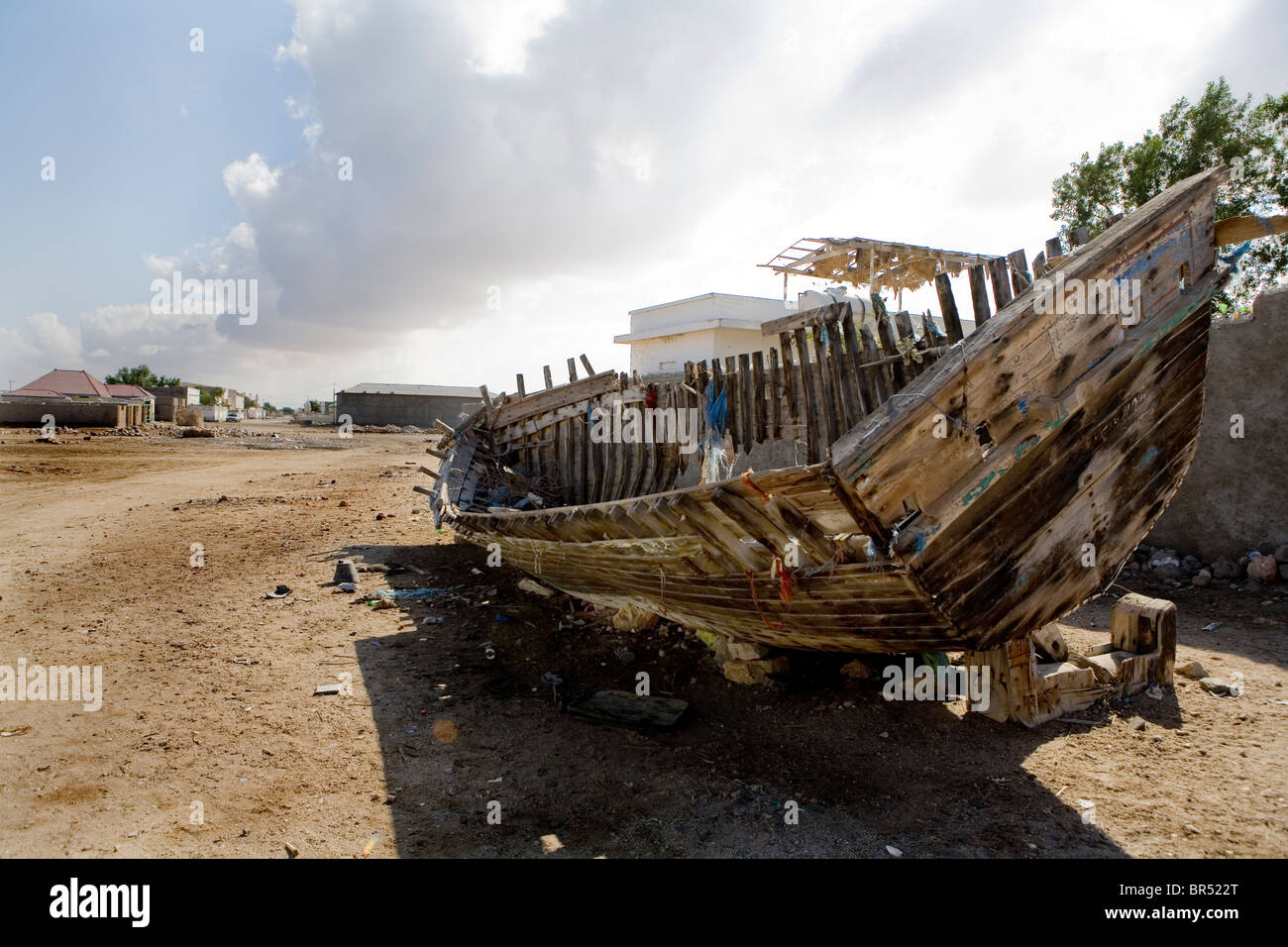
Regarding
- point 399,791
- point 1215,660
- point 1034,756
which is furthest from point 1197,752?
Result: point 399,791

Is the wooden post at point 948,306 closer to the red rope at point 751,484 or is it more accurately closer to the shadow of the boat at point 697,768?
the red rope at point 751,484

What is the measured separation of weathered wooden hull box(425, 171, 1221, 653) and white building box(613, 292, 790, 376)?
15.9 metres

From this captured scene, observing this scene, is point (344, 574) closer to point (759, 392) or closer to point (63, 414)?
point (759, 392)

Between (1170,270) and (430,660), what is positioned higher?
(1170,270)

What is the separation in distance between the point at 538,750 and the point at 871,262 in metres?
10.4

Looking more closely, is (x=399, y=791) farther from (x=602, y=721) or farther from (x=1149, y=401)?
(x=1149, y=401)

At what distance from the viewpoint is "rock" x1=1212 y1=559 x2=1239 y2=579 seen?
21.1ft

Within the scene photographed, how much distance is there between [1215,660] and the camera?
4863 mm

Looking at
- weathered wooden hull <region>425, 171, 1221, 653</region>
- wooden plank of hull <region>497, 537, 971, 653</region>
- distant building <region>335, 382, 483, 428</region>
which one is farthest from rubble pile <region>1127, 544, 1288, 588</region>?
distant building <region>335, 382, 483, 428</region>

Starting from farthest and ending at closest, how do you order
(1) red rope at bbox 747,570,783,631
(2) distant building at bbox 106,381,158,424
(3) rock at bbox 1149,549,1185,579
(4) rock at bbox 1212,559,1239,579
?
(2) distant building at bbox 106,381,158,424, (3) rock at bbox 1149,549,1185,579, (4) rock at bbox 1212,559,1239,579, (1) red rope at bbox 747,570,783,631

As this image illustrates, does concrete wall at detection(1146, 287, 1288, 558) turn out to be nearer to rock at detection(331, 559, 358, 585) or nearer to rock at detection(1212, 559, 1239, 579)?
rock at detection(1212, 559, 1239, 579)

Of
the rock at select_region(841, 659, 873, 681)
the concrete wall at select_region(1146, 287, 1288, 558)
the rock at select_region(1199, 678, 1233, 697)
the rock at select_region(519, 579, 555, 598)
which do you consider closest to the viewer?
the rock at select_region(1199, 678, 1233, 697)

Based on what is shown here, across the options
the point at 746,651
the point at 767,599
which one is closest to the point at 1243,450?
the point at 746,651
